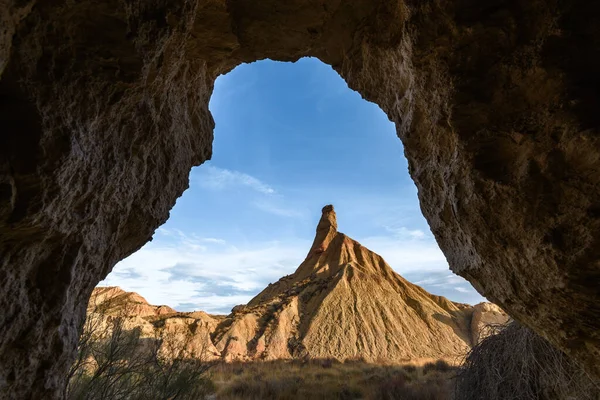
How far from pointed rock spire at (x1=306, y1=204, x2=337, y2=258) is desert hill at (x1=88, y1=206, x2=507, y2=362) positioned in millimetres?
5603

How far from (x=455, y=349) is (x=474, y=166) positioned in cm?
2974

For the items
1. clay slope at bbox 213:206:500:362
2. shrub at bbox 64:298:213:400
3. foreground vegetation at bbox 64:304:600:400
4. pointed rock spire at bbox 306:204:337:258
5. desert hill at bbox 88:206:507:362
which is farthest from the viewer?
pointed rock spire at bbox 306:204:337:258

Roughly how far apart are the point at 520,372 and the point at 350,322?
22.9 meters

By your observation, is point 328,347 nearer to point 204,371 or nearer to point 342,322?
point 342,322

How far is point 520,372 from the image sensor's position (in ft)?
20.8

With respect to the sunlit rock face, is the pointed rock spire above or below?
above

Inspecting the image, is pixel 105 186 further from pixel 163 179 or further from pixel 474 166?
pixel 474 166

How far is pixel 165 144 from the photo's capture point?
413 centimetres

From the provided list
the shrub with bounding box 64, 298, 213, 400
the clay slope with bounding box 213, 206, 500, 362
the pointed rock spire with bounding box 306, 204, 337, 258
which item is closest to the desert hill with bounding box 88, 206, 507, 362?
the clay slope with bounding box 213, 206, 500, 362

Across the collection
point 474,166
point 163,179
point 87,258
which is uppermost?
point 163,179

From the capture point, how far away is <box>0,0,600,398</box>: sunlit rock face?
211 centimetres

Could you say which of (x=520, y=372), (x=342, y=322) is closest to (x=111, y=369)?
(x=520, y=372)

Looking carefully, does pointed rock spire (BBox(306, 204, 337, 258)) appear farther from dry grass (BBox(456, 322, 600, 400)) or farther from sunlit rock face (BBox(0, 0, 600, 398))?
sunlit rock face (BBox(0, 0, 600, 398))

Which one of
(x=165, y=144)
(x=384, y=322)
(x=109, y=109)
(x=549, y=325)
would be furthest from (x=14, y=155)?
(x=384, y=322)
